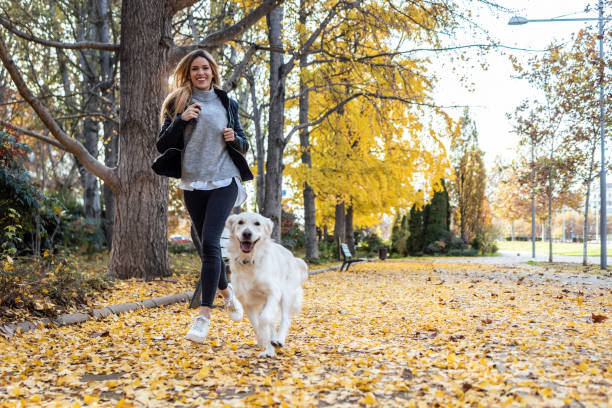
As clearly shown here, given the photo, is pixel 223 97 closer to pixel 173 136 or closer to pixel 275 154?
pixel 173 136

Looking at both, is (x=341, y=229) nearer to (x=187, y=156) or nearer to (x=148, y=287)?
(x=148, y=287)

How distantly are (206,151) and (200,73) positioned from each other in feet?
2.20

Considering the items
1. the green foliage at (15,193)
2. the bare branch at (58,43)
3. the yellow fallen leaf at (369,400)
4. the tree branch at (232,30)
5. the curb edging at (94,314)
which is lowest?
the curb edging at (94,314)

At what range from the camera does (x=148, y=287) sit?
24.7ft

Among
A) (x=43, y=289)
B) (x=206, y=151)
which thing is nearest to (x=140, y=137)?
(x=43, y=289)

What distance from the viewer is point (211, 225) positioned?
3.86 m

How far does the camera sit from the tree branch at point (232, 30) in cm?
780

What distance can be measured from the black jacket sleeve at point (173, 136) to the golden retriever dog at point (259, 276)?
80 centimetres

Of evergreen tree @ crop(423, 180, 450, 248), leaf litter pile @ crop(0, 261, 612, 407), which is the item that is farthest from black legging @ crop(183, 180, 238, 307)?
evergreen tree @ crop(423, 180, 450, 248)

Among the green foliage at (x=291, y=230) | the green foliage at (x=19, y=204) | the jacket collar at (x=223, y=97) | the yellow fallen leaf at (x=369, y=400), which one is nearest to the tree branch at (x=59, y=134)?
the green foliage at (x=19, y=204)

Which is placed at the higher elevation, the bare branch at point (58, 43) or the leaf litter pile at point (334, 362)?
the bare branch at point (58, 43)

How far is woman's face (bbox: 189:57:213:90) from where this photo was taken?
4.09 metres

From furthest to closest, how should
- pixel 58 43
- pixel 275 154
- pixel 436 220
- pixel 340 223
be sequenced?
pixel 436 220 → pixel 340 223 → pixel 275 154 → pixel 58 43

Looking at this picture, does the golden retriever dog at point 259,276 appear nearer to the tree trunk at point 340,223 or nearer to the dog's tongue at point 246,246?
the dog's tongue at point 246,246
